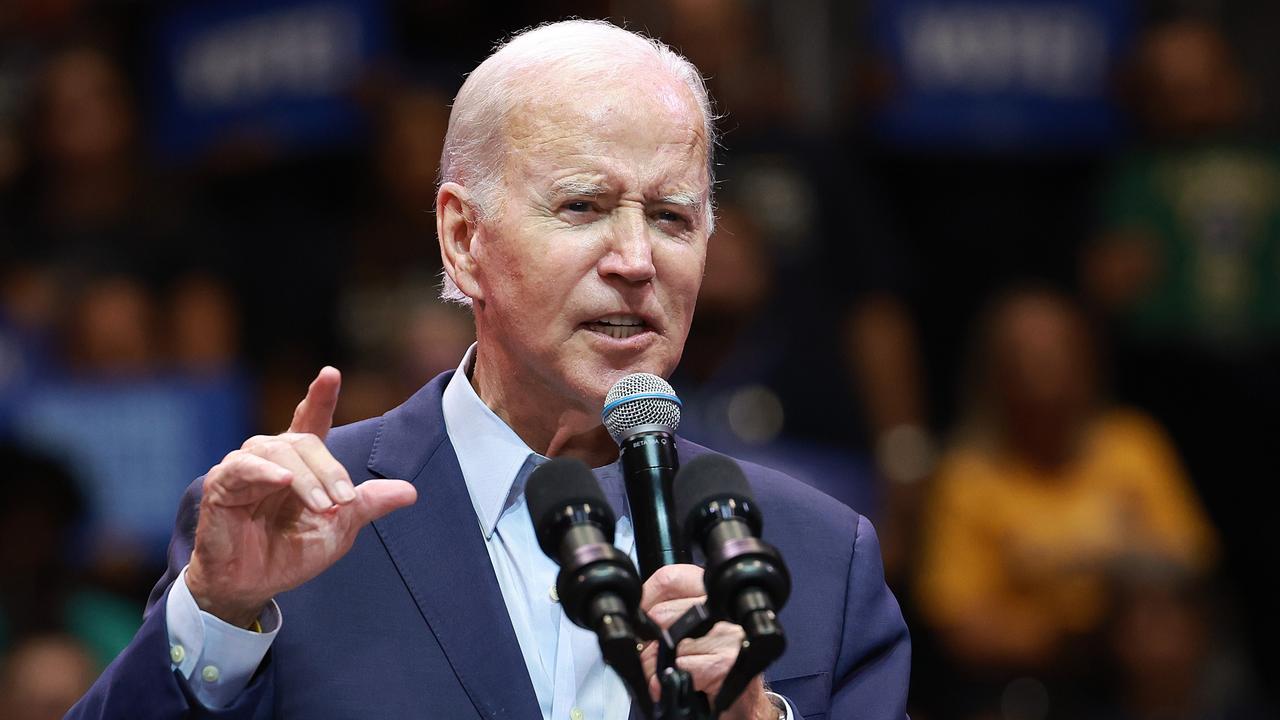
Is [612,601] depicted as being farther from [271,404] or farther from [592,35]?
[271,404]

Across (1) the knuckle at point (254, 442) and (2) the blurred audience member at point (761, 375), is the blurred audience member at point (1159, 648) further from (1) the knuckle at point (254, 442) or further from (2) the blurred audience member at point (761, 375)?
(1) the knuckle at point (254, 442)

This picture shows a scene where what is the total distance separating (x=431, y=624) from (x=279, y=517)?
28 centimetres

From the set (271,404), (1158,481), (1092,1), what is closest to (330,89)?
(271,404)

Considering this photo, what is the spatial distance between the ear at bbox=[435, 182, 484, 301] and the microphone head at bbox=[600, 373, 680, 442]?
43cm

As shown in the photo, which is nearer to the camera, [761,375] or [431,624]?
[431,624]

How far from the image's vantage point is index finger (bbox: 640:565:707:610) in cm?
167

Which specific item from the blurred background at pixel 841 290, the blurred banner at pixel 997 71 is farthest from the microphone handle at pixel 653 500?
the blurred banner at pixel 997 71

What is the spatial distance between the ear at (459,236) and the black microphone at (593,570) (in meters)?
0.63

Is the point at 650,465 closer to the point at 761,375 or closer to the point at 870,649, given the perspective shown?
the point at 870,649

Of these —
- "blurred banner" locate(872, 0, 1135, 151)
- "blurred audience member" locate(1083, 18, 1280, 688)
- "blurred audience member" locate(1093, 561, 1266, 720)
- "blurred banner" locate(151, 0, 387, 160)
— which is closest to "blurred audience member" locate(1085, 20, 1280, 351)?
"blurred audience member" locate(1083, 18, 1280, 688)

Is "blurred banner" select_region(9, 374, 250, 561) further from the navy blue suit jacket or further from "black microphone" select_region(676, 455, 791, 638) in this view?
"black microphone" select_region(676, 455, 791, 638)

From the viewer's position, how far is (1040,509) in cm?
484

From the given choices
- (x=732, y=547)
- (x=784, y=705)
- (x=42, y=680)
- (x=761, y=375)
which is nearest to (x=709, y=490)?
(x=732, y=547)

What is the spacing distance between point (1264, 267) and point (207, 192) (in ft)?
10.5
